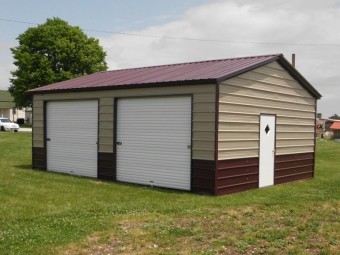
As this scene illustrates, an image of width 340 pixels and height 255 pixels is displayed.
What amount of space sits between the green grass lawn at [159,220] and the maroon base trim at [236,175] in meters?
0.42

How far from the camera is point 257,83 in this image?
530 inches

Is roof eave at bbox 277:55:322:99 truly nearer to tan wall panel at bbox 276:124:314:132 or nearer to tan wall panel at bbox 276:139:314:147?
tan wall panel at bbox 276:124:314:132

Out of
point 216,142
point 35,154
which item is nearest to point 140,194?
point 216,142

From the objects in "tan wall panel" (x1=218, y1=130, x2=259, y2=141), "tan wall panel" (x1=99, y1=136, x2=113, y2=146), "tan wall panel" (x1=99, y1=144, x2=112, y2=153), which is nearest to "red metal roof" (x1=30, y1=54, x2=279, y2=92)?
"tan wall panel" (x1=218, y1=130, x2=259, y2=141)

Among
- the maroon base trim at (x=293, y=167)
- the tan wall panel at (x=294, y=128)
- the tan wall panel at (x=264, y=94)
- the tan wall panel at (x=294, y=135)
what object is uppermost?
the tan wall panel at (x=264, y=94)

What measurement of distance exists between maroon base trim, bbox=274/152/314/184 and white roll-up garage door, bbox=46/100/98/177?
257 inches

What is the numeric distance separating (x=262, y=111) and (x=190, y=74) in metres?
2.69

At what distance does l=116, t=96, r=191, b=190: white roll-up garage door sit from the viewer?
12.7 meters

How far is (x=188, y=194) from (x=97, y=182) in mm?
3606

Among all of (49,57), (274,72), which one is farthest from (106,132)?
(49,57)

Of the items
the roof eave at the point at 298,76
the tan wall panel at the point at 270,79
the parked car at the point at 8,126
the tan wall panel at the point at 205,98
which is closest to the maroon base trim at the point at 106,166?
the tan wall panel at the point at 205,98

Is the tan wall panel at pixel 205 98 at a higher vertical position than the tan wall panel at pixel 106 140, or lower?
higher

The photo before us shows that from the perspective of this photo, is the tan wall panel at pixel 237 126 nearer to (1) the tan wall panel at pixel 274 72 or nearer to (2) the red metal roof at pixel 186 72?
(2) the red metal roof at pixel 186 72

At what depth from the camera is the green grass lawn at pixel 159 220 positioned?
7.00m
